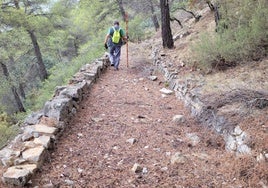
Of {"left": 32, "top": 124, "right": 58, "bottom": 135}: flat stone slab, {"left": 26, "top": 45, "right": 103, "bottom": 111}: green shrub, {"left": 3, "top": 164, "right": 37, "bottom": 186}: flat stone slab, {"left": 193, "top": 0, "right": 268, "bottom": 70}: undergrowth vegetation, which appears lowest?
{"left": 26, "top": 45, "right": 103, "bottom": 111}: green shrub

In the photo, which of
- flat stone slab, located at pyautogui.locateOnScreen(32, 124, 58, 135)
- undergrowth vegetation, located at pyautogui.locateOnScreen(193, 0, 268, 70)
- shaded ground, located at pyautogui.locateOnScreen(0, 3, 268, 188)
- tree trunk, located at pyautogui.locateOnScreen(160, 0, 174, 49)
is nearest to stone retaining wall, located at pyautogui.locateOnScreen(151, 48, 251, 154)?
shaded ground, located at pyautogui.locateOnScreen(0, 3, 268, 188)

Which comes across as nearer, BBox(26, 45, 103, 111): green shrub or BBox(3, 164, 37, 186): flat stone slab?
BBox(3, 164, 37, 186): flat stone slab

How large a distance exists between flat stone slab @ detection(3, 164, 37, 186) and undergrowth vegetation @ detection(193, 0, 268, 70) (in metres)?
4.85

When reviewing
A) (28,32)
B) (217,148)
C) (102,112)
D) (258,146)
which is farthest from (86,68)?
(28,32)

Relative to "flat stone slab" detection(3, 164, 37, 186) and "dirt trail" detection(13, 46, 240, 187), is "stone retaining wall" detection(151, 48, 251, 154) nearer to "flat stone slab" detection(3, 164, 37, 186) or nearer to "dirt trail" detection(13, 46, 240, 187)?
"dirt trail" detection(13, 46, 240, 187)

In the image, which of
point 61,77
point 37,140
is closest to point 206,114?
Result: point 37,140

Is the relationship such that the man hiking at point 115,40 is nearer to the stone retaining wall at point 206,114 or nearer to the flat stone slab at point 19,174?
the stone retaining wall at point 206,114

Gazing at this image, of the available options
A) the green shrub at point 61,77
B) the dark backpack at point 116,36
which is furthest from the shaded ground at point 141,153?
the green shrub at point 61,77

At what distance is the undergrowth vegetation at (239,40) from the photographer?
6.76 m

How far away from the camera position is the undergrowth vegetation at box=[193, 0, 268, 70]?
6.76m

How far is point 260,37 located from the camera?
6.71m

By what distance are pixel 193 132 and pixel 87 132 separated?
Result: 6.05 ft

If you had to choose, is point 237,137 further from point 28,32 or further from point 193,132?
point 28,32

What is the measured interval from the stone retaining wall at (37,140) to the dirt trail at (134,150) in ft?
0.45
